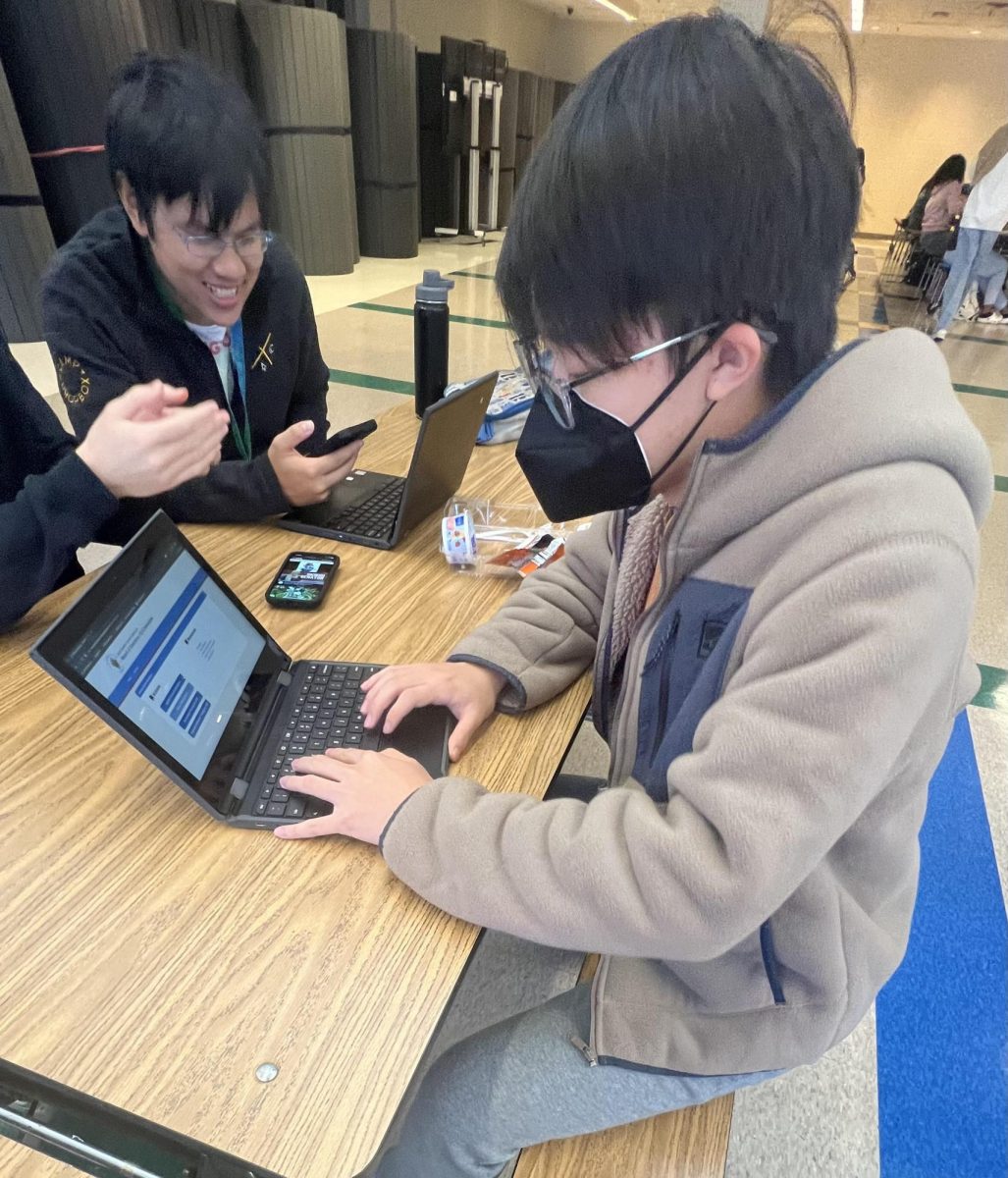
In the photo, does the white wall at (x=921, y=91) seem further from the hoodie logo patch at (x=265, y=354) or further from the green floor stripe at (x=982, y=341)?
the hoodie logo patch at (x=265, y=354)

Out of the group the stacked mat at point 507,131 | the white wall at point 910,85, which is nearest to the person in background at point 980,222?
the stacked mat at point 507,131

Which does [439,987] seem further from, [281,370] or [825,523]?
[281,370]

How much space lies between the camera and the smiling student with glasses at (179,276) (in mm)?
1182

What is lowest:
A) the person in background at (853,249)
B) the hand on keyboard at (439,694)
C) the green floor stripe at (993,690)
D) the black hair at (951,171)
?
the green floor stripe at (993,690)

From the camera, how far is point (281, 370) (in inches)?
63.2

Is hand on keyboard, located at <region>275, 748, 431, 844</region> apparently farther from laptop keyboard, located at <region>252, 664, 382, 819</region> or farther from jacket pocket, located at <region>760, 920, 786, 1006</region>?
jacket pocket, located at <region>760, 920, 786, 1006</region>

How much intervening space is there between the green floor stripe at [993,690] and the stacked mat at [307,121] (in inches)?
195

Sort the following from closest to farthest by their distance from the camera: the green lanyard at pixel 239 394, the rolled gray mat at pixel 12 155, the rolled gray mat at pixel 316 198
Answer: the green lanyard at pixel 239 394
the rolled gray mat at pixel 12 155
the rolled gray mat at pixel 316 198

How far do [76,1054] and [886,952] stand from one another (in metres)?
0.67

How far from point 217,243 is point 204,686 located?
2.75ft

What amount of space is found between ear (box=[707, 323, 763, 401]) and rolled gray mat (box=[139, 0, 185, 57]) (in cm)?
538

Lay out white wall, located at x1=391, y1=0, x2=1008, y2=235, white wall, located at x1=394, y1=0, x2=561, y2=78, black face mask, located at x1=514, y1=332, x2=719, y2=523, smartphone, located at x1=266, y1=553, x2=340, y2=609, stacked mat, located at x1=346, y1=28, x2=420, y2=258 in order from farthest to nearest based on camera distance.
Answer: white wall, located at x1=391, y1=0, x2=1008, y2=235, white wall, located at x1=394, y1=0, x2=561, y2=78, stacked mat, located at x1=346, y1=28, x2=420, y2=258, smartphone, located at x1=266, y1=553, x2=340, y2=609, black face mask, located at x1=514, y1=332, x2=719, y2=523

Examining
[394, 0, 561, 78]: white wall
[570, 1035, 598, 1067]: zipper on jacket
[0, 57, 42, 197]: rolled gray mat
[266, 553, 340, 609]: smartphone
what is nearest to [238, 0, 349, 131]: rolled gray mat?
[394, 0, 561, 78]: white wall

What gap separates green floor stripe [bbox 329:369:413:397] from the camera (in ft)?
12.3
